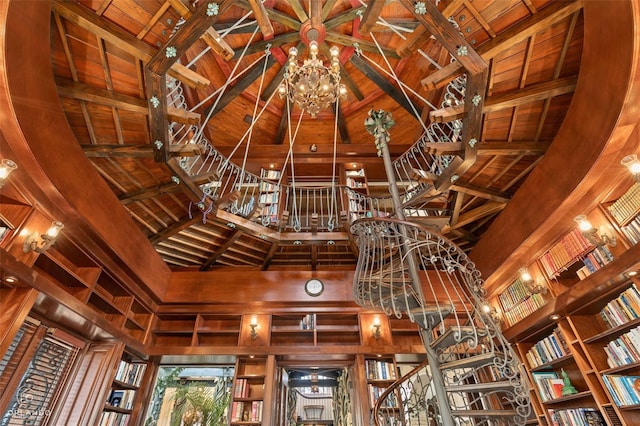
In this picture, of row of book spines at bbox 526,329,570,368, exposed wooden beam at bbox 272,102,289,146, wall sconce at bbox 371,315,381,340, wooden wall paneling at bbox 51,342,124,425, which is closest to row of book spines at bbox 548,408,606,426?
row of book spines at bbox 526,329,570,368

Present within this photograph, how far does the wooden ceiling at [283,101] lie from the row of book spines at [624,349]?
2000 millimetres

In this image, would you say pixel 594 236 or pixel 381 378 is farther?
pixel 381 378

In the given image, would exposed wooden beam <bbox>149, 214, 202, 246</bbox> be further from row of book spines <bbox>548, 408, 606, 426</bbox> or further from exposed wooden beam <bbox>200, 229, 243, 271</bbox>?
row of book spines <bbox>548, 408, 606, 426</bbox>

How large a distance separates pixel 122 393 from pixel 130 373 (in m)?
0.24

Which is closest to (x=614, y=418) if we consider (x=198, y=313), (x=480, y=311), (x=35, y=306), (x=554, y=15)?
(x=480, y=311)

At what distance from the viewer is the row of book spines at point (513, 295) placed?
13.3 ft

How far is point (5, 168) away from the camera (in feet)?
7.25

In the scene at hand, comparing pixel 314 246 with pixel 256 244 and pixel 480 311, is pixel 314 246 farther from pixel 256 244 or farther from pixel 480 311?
pixel 480 311

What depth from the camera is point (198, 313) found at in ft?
16.4

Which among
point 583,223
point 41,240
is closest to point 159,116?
point 41,240

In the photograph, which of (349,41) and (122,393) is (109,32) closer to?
(349,41)

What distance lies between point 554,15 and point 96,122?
14.5 ft

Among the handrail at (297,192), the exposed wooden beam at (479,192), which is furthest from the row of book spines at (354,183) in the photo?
the exposed wooden beam at (479,192)

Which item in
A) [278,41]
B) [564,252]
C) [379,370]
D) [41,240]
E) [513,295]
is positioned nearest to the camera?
[41,240]
